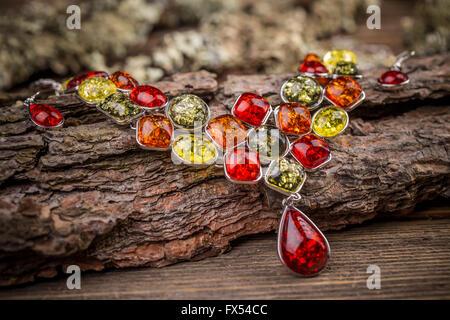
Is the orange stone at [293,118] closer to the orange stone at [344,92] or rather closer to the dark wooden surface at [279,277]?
the orange stone at [344,92]

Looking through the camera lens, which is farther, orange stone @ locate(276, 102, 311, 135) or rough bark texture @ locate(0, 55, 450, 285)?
orange stone @ locate(276, 102, 311, 135)

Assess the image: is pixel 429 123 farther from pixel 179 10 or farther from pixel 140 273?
pixel 179 10

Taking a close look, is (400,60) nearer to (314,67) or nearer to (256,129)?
(314,67)

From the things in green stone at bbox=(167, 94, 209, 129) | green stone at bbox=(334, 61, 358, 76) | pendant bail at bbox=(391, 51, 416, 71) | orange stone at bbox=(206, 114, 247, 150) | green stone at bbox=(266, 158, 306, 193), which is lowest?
green stone at bbox=(266, 158, 306, 193)

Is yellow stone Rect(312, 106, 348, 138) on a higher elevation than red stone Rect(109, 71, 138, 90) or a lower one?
lower

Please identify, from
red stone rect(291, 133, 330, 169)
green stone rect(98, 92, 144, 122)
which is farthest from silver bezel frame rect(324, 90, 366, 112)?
green stone rect(98, 92, 144, 122)

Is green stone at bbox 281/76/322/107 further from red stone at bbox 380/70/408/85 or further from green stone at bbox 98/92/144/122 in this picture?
green stone at bbox 98/92/144/122

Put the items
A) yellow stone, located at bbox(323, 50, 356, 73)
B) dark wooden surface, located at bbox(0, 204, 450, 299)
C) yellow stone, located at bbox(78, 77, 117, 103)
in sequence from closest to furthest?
dark wooden surface, located at bbox(0, 204, 450, 299)
yellow stone, located at bbox(78, 77, 117, 103)
yellow stone, located at bbox(323, 50, 356, 73)
